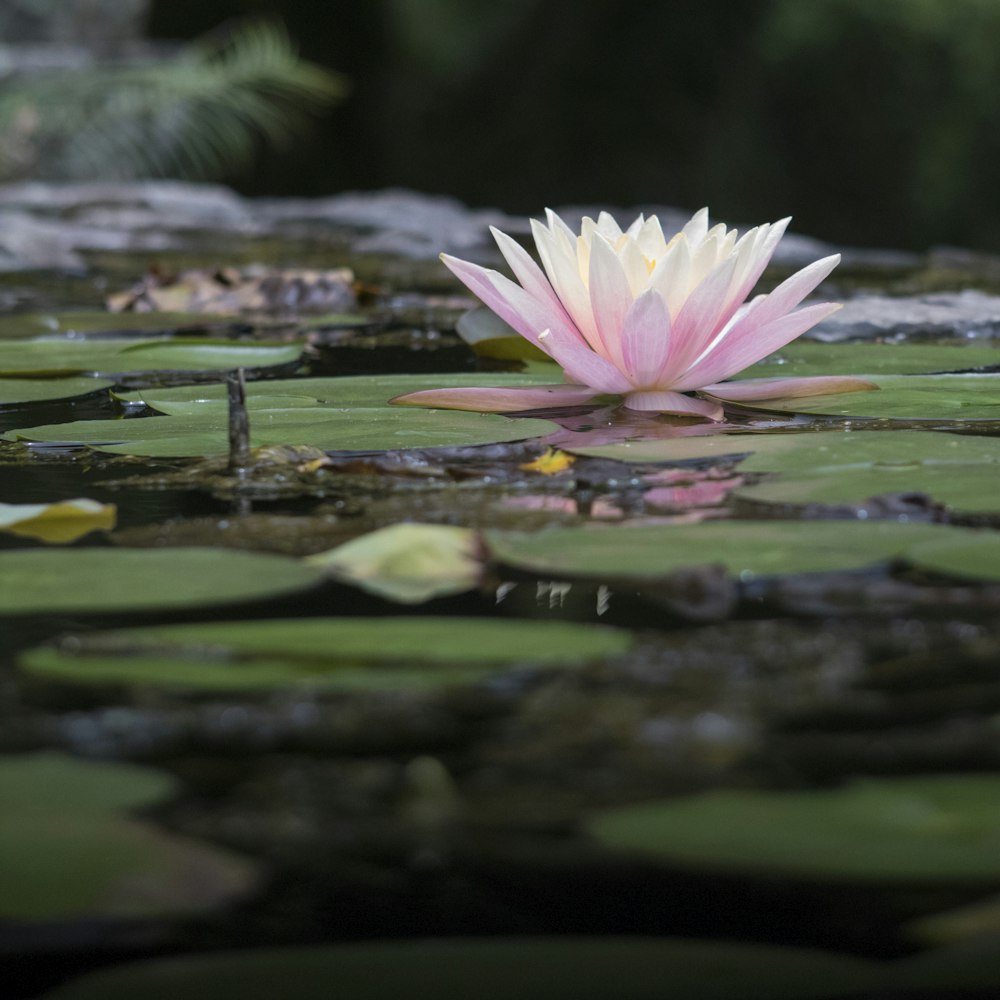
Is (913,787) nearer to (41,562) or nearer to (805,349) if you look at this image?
(41,562)

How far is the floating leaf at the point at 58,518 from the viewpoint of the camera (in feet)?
2.27

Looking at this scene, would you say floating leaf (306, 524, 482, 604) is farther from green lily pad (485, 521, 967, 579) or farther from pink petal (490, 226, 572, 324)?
pink petal (490, 226, 572, 324)

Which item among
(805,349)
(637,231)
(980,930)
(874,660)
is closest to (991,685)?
(874,660)

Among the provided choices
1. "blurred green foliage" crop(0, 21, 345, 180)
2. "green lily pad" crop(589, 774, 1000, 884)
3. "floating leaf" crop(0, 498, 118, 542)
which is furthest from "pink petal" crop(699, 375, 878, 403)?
"blurred green foliage" crop(0, 21, 345, 180)

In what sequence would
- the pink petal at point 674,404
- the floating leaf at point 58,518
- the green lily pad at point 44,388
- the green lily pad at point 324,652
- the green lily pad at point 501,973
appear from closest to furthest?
the green lily pad at point 501,973
the green lily pad at point 324,652
the floating leaf at point 58,518
the pink petal at point 674,404
the green lily pad at point 44,388

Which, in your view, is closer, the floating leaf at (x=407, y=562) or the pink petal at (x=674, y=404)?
the floating leaf at (x=407, y=562)

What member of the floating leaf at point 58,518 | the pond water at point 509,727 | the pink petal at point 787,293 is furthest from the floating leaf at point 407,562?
the pink petal at point 787,293

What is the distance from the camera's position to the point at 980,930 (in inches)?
12.9

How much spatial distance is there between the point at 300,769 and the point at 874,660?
0.68 feet

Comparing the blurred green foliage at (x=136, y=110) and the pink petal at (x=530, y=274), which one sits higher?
the blurred green foliage at (x=136, y=110)

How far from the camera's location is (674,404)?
1036mm

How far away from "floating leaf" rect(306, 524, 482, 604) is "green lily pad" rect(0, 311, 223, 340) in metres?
1.08

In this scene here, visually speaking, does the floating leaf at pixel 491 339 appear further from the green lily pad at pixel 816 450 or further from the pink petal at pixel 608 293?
the green lily pad at pixel 816 450

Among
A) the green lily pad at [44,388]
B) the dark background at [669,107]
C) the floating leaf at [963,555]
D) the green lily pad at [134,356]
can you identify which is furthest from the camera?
the dark background at [669,107]
